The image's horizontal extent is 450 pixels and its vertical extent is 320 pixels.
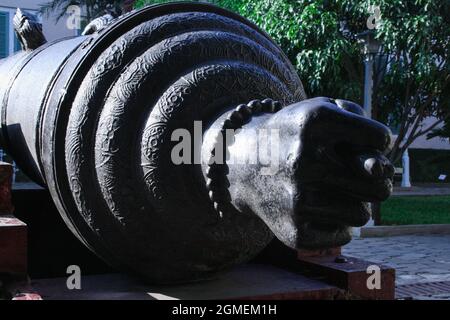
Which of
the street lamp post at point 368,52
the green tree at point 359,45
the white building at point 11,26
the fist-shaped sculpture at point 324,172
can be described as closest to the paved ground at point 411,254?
the street lamp post at point 368,52

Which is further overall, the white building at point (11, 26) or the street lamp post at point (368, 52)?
the white building at point (11, 26)

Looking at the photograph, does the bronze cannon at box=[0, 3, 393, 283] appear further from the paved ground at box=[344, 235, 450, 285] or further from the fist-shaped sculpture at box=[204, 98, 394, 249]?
the paved ground at box=[344, 235, 450, 285]

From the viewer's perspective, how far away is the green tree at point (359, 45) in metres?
8.50

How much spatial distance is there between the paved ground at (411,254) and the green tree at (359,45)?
77.8 inches

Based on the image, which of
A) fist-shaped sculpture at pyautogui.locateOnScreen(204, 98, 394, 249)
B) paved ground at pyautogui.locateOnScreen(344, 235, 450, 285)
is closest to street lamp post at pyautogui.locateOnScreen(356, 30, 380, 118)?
paved ground at pyautogui.locateOnScreen(344, 235, 450, 285)

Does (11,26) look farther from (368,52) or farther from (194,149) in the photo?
(194,149)

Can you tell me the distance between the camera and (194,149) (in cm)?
180

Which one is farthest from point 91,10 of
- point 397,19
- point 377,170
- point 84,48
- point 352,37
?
point 377,170

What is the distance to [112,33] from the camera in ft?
7.00

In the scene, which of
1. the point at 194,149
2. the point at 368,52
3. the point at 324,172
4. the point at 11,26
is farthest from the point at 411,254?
the point at 11,26

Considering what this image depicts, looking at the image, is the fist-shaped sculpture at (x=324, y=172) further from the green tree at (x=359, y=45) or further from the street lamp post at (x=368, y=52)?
the green tree at (x=359, y=45)

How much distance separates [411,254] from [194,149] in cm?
603

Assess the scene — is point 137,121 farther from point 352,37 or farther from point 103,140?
point 352,37
